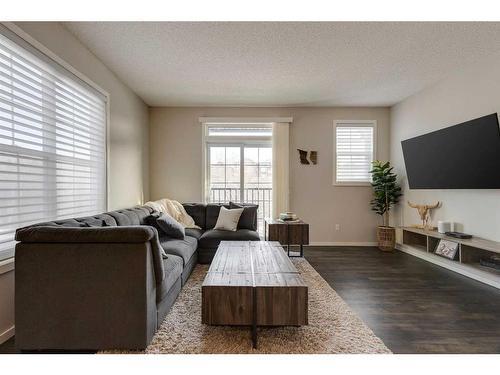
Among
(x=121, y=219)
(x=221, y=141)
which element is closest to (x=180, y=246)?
(x=121, y=219)

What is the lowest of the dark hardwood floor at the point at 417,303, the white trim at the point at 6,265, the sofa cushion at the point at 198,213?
the dark hardwood floor at the point at 417,303

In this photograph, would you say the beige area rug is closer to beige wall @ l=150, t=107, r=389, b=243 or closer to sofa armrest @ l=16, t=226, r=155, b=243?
sofa armrest @ l=16, t=226, r=155, b=243

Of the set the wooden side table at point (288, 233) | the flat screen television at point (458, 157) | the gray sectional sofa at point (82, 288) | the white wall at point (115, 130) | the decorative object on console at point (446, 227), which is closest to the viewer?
the gray sectional sofa at point (82, 288)

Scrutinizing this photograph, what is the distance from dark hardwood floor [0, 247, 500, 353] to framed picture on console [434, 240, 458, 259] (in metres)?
0.23

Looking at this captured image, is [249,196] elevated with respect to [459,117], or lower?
lower

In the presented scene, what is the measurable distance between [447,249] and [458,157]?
113 cm

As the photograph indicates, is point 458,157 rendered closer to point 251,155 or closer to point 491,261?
point 491,261

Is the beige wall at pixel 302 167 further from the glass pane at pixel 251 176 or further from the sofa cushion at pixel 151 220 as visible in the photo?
the sofa cushion at pixel 151 220

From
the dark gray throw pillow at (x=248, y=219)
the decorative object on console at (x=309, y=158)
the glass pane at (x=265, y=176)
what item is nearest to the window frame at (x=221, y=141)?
the glass pane at (x=265, y=176)

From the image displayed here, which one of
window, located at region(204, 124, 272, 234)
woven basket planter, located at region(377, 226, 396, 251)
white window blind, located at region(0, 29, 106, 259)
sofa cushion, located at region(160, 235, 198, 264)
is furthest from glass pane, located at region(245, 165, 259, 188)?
white window blind, located at region(0, 29, 106, 259)

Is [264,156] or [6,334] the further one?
[264,156]

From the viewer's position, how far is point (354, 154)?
528 cm

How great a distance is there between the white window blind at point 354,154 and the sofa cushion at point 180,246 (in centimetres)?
312

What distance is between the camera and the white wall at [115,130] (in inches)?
79.8
